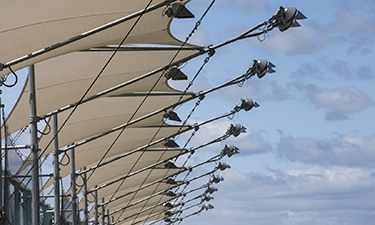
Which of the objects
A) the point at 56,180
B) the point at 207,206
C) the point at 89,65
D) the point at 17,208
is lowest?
the point at 56,180

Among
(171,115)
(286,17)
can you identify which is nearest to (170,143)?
(171,115)

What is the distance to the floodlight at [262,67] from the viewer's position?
17969mm

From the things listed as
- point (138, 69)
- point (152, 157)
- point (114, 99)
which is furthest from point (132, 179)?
point (138, 69)

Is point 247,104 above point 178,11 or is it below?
above

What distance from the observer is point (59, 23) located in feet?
43.7

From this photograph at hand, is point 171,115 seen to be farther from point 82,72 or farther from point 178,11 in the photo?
point 178,11

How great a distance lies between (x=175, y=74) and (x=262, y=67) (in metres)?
2.66

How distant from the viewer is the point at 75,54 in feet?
59.5

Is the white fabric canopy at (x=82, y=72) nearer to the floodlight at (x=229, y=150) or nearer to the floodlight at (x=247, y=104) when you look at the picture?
the floodlight at (x=247, y=104)

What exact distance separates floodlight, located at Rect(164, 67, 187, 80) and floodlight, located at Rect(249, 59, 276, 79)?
2.12 m

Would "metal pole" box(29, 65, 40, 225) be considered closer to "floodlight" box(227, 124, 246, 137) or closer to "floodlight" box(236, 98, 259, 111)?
"floodlight" box(236, 98, 259, 111)

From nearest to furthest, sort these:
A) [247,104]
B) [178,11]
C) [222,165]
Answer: [178,11]
[247,104]
[222,165]

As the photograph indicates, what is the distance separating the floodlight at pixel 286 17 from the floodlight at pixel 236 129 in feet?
45.1

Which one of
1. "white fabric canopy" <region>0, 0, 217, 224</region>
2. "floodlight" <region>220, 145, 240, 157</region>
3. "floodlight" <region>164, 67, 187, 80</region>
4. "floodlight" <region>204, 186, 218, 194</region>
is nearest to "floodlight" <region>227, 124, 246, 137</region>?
"white fabric canopy" <region>0, 0, 217, 224</region>
